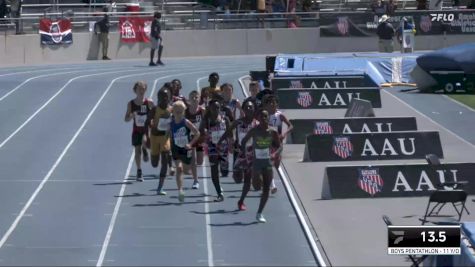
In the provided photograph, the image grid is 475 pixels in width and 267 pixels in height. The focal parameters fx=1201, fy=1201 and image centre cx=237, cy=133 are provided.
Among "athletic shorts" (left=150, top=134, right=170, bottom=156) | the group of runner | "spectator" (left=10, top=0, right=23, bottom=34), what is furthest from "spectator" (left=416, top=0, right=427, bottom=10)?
"athletic shorts" (left=150, top=134, right=170, bottom=156)

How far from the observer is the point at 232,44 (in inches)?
1877

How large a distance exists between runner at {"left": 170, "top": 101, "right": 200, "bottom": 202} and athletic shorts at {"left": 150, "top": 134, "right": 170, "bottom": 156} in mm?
508

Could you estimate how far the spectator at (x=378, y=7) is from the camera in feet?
157

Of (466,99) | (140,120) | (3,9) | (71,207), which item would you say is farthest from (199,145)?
(3,9)

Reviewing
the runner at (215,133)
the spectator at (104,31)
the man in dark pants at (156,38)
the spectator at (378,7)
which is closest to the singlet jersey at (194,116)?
the runner at (215,133)

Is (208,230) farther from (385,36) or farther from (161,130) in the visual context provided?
(385,36)

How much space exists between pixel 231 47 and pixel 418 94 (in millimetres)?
14991

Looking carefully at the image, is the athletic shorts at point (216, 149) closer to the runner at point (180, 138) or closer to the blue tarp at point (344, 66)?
the runner at point (180, 138)

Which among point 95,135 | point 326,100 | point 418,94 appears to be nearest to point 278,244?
point 95,135

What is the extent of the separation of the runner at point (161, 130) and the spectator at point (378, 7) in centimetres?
3044

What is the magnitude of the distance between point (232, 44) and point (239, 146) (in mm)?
30587

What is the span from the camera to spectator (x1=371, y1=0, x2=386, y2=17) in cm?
4786

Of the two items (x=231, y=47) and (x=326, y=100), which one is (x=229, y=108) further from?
(x=231, y=47)

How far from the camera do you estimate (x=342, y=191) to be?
18.1 metres
